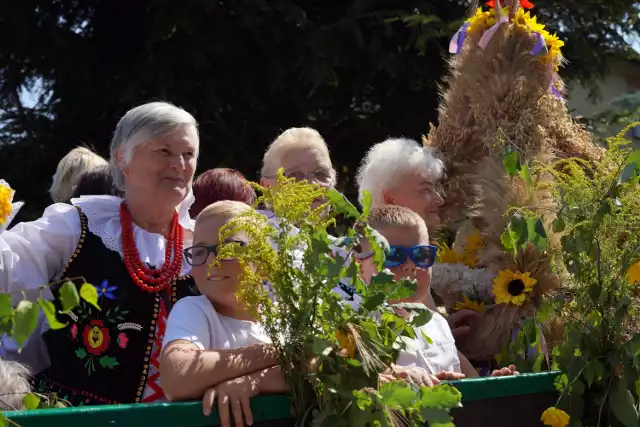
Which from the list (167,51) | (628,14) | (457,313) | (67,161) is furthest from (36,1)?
(457,313)

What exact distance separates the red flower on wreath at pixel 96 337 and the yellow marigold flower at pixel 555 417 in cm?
130

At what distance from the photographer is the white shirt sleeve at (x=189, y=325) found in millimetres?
2084

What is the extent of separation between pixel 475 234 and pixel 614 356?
1.25 meters

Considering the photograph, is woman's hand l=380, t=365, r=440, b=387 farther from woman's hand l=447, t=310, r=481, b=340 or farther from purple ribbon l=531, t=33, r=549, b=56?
purple ribbon l=531, t=33, r=549, b=56

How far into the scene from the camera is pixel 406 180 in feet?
11.5

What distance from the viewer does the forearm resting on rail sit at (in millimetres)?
1864

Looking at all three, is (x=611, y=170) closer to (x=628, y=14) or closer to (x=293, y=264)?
(x=293, y=264)

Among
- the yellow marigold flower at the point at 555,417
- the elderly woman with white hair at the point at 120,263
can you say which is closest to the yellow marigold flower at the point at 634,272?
the yellow marigold flower at the point at 555,417

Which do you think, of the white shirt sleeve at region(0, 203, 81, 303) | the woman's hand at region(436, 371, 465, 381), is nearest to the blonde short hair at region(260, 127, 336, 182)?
the white shirt sleeve at region(0, 203, 81, 303)

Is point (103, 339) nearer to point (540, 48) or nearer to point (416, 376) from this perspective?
point (416, 376)

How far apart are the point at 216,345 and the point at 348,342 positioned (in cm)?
51

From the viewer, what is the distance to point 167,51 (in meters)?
7.57

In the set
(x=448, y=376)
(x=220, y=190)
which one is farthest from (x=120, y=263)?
(x=448, y=376)

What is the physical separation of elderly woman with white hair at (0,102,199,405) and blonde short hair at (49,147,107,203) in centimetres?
100
